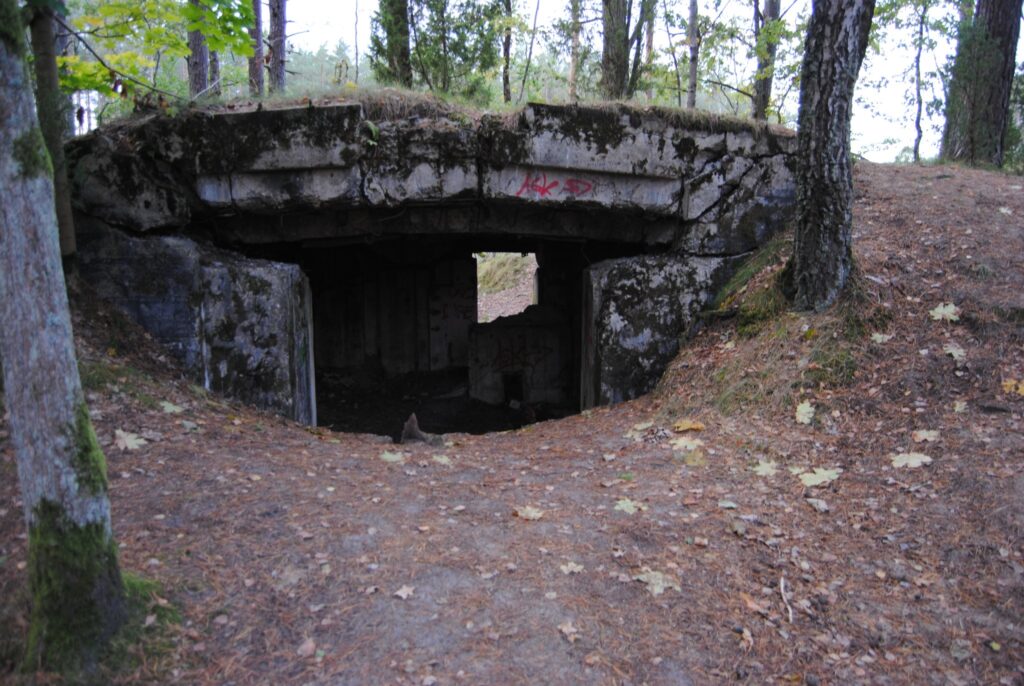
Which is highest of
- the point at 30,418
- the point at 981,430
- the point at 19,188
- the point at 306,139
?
the point at 306,139

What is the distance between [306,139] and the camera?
19.5ft

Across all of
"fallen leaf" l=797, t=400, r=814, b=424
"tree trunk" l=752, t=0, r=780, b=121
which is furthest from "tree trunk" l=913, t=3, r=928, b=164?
"fallen leaf" l=797, t=400, r=814, b=424

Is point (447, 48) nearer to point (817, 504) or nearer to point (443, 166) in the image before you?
point (443, 166)

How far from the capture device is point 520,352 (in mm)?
9984

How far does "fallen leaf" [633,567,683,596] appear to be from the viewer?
319cm

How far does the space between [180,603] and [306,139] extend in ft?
13.8

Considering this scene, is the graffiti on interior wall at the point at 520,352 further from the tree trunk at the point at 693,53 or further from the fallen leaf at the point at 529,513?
the fallen leaf at the point at 529,513

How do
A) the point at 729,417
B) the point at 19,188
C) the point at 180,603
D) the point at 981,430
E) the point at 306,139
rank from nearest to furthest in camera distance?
the point at 19,188
the point at 180,603
the point at 981,430
the point at 729,417
the point at 306,139

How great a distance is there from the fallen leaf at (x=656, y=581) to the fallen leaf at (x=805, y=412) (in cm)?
193

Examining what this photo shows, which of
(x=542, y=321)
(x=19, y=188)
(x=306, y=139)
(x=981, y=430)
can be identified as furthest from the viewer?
(x=542, y=321)

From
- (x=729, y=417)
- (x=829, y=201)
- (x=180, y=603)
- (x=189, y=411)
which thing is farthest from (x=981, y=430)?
(x=189, y=411)

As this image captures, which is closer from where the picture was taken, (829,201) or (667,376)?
(829,201)

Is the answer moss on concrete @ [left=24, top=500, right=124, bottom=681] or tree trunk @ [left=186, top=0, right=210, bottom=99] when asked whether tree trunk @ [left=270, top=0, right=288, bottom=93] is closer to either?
tree trunk @ [left=186, top=0, right=210, bottom=99]

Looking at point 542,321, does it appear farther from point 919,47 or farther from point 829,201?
point 919,47
